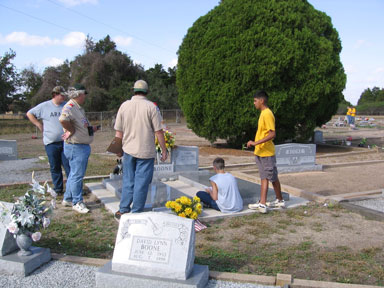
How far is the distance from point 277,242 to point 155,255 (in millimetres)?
1840

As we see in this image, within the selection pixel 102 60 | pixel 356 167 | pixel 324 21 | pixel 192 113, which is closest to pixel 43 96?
pixel 102 60

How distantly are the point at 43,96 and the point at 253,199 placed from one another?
32.6 metres

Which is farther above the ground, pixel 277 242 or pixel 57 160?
pixel 57 160

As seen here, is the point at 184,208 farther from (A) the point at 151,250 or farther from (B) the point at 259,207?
(A) the point at 151,250

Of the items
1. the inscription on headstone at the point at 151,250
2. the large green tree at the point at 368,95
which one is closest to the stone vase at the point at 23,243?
the inscription on headstone at the point at 151,250

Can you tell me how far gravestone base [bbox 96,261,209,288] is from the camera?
2.87 meters

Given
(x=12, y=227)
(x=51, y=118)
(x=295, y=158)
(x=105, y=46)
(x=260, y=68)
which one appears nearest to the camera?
(x=12, y=227)

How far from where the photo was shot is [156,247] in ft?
9.88

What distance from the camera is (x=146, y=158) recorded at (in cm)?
455

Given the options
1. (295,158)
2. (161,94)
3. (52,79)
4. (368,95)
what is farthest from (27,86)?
(368,95)

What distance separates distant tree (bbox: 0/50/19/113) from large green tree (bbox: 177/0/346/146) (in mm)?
25690

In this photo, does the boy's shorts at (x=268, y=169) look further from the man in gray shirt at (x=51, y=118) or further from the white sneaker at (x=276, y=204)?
the man in gray shirt at (x=51, y=118)

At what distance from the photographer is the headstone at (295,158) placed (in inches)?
359

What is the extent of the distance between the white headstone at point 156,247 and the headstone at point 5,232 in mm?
1172
